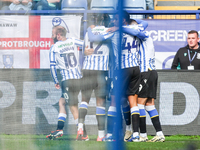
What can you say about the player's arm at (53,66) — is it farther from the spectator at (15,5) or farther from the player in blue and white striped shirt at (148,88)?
the player in blue and white striped shirt at (148,88)

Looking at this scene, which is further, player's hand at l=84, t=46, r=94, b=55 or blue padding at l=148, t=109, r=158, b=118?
blue padding at l=148, t=109, r=158, b=118

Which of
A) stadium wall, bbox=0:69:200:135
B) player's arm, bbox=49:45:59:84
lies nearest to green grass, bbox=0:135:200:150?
stadium wall, bbox=0:69:200:135

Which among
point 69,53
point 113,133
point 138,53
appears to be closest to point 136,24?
point 138,53

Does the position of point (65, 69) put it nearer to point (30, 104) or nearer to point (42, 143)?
point (30, 104)

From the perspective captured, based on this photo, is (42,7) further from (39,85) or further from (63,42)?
(39,85)

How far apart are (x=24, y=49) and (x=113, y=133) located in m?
0.71

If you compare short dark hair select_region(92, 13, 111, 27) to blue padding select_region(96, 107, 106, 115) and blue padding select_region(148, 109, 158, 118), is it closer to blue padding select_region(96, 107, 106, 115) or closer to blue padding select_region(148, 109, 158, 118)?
blue padding select_region(96, 107, 106, 115)

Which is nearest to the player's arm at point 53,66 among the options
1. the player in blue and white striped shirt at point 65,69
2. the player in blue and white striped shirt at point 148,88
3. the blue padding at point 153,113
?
the player in blue and white striped shirt at point 65,69

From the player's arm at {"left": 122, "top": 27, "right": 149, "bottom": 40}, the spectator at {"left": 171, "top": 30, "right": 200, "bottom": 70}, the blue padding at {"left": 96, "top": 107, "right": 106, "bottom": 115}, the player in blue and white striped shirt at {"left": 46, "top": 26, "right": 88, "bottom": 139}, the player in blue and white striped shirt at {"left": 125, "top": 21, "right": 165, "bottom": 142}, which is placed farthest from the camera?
the spectator at {"left": 171, "top": 30, "right": 200, "bottom": 70}

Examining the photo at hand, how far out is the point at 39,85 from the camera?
77.9 inches

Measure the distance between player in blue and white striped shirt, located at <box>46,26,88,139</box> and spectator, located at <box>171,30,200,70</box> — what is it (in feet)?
11.8

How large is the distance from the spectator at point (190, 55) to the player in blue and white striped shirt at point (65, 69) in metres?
3.60

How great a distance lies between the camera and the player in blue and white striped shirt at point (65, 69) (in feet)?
6.34

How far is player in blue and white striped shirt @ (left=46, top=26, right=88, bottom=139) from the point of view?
6.34 feet
